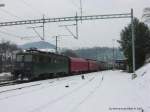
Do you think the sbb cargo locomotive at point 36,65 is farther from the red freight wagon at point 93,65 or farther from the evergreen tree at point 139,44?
the red freight wagon at point 93,65

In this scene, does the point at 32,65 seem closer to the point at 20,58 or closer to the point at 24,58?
the point at 24,58

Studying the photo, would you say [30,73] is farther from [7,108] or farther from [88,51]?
[88,51]

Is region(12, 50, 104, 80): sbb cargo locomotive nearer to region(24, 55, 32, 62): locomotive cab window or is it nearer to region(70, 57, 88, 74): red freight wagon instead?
region(24, 55, 32, 62): locomotive cab window

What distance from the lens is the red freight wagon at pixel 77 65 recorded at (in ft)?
181

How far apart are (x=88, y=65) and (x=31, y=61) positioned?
3958cm

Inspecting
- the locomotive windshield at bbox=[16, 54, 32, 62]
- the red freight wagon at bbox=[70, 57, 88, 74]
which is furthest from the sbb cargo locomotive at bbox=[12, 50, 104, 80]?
the red freight wagon at bbox=[70, 57, 88, 74]

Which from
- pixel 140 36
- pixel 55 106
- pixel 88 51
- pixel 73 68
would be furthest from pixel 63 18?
pixel 88 51

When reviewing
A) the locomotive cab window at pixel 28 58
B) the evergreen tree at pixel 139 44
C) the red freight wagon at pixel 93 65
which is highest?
the evergreen tree at pixel 139 44

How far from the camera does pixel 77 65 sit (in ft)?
197

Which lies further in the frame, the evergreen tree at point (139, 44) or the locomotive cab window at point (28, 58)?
the evergreen tree at point (139, 44)

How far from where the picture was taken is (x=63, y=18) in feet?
126

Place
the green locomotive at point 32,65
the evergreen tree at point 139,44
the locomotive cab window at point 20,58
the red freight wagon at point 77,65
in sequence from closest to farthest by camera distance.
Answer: the green locomotive at point 32,65, the locomotive cab window at point 20,58, the red freight wagon at point 77,65, the evergreen tree at point 139,44

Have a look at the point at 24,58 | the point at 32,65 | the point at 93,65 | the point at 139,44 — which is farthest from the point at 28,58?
the point at 93,65

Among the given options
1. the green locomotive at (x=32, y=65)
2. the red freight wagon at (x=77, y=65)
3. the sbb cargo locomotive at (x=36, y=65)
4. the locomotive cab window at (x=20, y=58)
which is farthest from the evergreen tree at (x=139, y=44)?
the locomotive cab window at (x=20, y=58)
